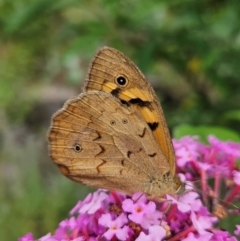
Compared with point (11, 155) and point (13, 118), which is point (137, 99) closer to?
point (11, 155)

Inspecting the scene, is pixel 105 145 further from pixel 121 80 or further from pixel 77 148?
pixel 121 80

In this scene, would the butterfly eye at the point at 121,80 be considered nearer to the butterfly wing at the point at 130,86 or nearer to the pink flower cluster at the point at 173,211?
the butterfly wing at the point at 130,86

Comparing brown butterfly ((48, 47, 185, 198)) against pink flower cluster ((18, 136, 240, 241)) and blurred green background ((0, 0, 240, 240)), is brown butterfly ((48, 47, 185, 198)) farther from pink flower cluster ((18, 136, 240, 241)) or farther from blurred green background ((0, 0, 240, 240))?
blurred green background ((0, 0, 240, 240))

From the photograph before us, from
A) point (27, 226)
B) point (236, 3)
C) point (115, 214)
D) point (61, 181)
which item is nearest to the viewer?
point (115, 214)

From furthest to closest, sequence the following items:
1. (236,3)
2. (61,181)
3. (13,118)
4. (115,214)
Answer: (13,118)
(61,181)
(236,3)
(115,214)

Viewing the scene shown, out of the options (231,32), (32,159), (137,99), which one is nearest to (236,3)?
(231,32)

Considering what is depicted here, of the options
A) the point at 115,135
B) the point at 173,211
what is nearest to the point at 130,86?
Result: the point at 115,135

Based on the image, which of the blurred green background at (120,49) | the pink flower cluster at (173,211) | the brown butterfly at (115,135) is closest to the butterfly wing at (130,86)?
the brown butterfly at (115,135)
